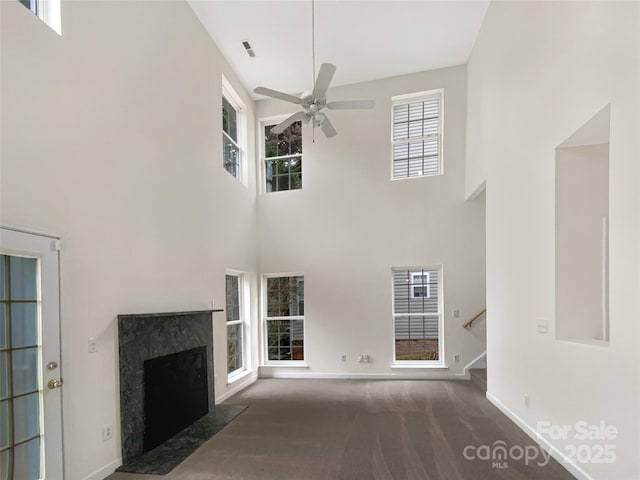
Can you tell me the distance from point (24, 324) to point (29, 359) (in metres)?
0.24

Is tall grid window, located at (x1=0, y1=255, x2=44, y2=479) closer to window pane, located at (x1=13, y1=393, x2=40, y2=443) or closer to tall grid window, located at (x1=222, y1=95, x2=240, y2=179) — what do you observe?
window pane, located at (x1=13, y1=393, x2=40, y2=443)

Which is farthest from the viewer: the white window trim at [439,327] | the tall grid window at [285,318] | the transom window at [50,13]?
the tall grid window at [285,318]

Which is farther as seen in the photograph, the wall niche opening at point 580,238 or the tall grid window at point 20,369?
the wall niche opening at point 580,238

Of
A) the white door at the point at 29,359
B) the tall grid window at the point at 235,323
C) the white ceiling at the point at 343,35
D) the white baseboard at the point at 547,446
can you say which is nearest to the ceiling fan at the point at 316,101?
the white ceiling at the point at 343,35

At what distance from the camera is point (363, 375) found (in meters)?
6.24

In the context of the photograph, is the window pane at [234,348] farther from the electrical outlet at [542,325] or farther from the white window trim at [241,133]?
the electrical outlet at [542,325]

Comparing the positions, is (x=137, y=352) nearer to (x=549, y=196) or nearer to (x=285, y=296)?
(x=285, y=296)

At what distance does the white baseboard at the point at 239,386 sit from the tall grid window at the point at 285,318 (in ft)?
1.73

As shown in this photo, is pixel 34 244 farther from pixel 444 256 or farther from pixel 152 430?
pixel 444 256

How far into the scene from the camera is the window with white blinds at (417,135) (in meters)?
6.36

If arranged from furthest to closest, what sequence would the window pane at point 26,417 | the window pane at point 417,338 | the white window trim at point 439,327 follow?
the window pane at point 417,338
the white window trim at point 439,327
the window pane at point 26,417

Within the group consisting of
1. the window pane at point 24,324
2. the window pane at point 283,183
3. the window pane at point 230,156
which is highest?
the window pane at point 230,156

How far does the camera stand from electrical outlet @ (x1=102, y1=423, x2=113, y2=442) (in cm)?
294

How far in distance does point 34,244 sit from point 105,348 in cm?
109
